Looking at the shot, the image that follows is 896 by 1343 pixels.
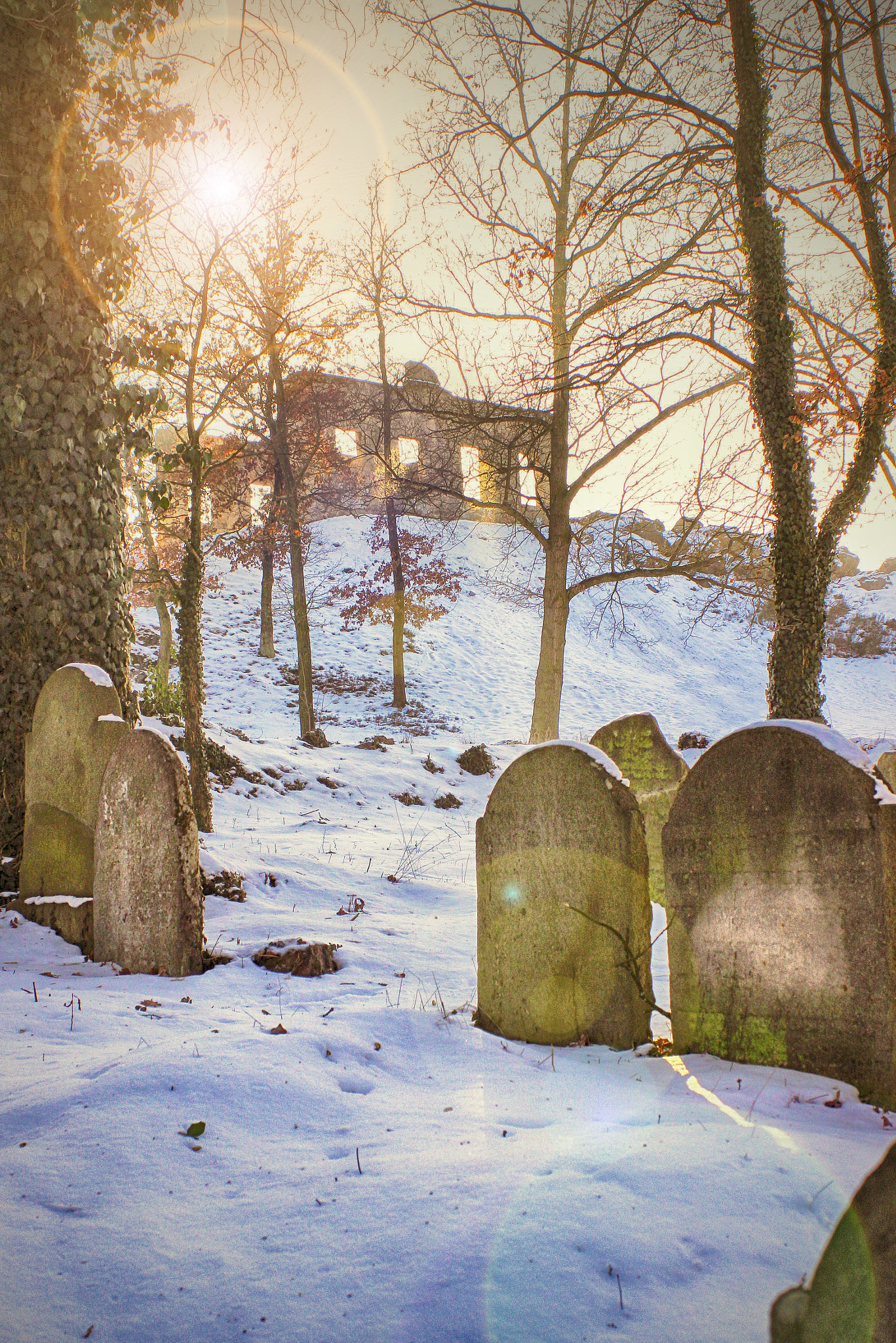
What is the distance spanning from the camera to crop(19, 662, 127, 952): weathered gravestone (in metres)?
3.84

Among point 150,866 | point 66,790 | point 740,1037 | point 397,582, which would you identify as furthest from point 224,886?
point 397,582

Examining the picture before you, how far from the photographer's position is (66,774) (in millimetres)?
3986

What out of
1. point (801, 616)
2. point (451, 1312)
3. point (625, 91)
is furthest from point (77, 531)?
point (625, 91)

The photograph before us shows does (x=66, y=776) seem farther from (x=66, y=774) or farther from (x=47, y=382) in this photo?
(x=47, y=382)

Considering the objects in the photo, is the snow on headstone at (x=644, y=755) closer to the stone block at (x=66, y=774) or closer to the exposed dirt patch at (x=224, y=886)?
the exposed dirt patch at (x=224, y=886)

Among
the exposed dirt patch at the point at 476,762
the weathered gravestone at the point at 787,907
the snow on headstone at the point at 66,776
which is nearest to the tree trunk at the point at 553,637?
the exposed dirt patch at the point at 476,762

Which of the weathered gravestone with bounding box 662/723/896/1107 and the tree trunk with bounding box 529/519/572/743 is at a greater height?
the tree trunk with bounding box 529/519/572/743

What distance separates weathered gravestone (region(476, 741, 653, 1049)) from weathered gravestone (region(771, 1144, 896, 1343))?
2.18 meters

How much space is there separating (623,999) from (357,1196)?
1488 mm

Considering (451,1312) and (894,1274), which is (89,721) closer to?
(451,1312)

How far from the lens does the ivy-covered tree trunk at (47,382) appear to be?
4316 millimetres

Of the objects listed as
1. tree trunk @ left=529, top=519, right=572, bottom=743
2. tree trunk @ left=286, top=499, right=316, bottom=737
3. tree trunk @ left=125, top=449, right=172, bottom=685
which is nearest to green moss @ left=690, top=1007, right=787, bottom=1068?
tree trunk @ left=125, top=449, right=172, bottom=685

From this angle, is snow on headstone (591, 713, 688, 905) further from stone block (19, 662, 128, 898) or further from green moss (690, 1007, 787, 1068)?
stone block (19, 662, 128, 898)

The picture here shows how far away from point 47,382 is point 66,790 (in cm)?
256
